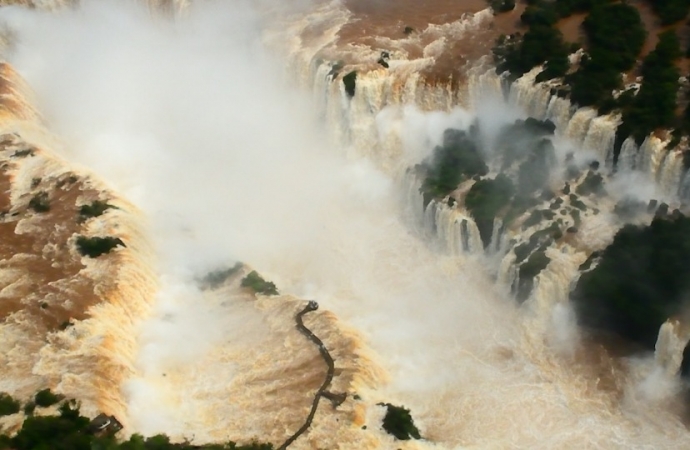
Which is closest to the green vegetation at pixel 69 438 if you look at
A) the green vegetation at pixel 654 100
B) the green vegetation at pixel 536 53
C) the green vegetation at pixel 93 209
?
the green vegetation at pixel 93 209

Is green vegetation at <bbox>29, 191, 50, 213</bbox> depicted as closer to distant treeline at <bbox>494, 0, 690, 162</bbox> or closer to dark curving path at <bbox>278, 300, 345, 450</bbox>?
dark curving path at <bbox>278, 300, 345, 450</bbox>

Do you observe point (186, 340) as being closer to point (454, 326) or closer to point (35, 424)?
point (35, 424)

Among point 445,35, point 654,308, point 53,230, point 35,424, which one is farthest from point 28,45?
point 654,308

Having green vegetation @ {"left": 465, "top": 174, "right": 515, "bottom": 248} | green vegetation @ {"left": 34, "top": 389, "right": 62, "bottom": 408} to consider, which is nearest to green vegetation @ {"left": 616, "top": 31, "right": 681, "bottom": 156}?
green vegetation @ {"left": 465, "top": 174, "right": 515, "bottom": 248}

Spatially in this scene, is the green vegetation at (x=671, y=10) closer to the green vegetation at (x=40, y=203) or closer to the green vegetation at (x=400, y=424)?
the green vegetation at (x=400, y=424)

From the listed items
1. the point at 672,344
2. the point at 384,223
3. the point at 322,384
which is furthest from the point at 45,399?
the point at 672,344

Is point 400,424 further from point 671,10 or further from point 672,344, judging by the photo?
point 671,10
